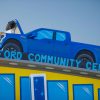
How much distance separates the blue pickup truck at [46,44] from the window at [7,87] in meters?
0.30

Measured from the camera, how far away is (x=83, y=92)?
278cm

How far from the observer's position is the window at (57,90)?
2.63m

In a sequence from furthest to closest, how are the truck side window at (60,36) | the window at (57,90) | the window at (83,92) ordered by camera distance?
the truck side window at (60,36)
the window at (83,92)
the window at (57,90)

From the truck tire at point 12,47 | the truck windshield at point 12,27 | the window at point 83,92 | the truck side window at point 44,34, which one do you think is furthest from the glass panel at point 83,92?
the truck windshield at point 12,27

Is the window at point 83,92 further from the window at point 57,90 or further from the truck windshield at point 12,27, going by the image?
the truck windshield at point 12,27

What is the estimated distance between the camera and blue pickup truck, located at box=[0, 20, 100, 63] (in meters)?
2.69

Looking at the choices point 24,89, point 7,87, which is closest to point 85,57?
point 24,89

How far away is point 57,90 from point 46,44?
51 centimetres

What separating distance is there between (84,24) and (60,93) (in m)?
0.94

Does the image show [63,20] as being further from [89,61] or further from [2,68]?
[2,68]

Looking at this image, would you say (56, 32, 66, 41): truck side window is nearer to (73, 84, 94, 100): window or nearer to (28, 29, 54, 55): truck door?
(28, 29, 54, 55): truck door

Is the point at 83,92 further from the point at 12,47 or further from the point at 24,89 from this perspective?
the point at 12,47

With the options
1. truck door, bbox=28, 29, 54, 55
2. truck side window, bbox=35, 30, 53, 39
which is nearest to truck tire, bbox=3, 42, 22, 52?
truck door, bbox=28, 29, 54, 55

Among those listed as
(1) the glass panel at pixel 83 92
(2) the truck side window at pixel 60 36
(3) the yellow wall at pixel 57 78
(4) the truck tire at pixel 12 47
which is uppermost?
(2) the truck side window at pixel 60 36
